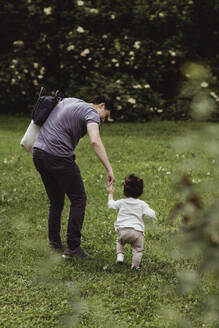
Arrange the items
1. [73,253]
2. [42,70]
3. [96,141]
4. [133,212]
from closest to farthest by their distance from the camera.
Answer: [96,141] → [133,212] → [73,253] → [42,70]

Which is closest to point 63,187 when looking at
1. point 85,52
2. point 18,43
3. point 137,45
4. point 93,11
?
point 85,52

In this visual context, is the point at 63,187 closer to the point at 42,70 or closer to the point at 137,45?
the point at 137,45

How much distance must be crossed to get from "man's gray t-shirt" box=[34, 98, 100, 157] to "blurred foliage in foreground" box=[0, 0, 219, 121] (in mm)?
7277

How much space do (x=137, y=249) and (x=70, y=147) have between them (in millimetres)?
1113

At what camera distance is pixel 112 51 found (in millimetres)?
12398

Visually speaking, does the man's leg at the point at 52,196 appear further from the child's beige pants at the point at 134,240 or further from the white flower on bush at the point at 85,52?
the white flower on bush at the point at 85,52

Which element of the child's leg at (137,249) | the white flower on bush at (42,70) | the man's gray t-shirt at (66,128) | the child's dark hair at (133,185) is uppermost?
the man's gray t-shirt at (66,128)

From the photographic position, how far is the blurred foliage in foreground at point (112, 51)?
1234 centimetres

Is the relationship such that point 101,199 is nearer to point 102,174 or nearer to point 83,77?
point 102,174

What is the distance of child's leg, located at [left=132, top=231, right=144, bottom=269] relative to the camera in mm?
4613

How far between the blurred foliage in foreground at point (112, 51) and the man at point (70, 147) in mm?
7238

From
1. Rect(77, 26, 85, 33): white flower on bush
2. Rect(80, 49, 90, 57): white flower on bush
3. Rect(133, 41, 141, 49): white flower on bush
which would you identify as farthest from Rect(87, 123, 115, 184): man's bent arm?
Rect(77, 26, 85, 33): white flower on bush

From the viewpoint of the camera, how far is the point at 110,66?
12.5m

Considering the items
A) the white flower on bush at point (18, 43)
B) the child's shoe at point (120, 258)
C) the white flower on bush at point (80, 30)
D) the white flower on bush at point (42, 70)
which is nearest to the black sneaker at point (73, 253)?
the child's shoe at point (120, 258)
